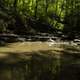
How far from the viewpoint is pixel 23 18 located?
4394 centimetres

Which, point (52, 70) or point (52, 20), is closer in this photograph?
point (52, 70)

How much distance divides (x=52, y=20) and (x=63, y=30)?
13.6 feet

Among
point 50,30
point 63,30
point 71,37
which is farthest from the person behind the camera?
point 63,30

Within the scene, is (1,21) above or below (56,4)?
below

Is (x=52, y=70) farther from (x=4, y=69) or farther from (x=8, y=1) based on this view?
(x=8, y=1)

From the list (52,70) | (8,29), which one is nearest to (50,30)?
(8,29)

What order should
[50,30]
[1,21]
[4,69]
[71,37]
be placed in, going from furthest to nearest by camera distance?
[50,30] → [71,37] → [1,21] → [4,69]

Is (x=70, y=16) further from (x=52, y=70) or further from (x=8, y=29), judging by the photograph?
(x=52, y=70)

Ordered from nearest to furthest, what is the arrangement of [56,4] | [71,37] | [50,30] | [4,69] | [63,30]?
[4,69], [71,37], [50,30], [63,30], [56,4]

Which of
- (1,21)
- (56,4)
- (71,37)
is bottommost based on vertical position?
(71,37)

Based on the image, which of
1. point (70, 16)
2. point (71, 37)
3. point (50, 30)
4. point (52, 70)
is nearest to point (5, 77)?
point (52, 70)

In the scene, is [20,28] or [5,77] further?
[20,28]

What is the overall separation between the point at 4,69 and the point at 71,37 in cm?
2971

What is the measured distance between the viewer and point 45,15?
55312 mm
